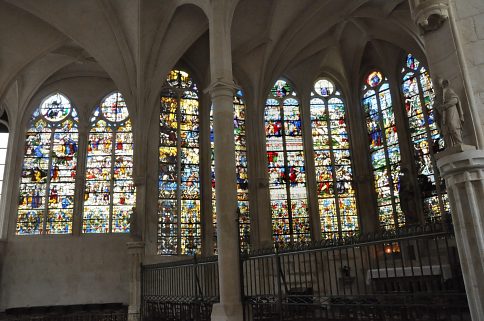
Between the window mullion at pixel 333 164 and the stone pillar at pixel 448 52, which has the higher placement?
the window mullion at pixel 333 164

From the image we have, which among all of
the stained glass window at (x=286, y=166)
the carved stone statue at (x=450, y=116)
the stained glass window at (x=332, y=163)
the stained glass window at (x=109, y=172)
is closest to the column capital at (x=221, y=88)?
the carved stone statue at (x=450, y=116)

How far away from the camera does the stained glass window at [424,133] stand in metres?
16.0

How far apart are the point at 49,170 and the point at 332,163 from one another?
11.5 metres

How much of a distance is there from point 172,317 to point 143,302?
7.87 feet

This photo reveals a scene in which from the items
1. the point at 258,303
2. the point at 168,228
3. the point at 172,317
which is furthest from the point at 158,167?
the point at 258,303

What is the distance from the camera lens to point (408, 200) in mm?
15844

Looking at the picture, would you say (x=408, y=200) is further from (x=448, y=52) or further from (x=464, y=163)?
(x=464, y=163)

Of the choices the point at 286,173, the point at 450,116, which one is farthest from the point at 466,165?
the point at 286,173

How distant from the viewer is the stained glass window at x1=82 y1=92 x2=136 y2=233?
56.4 feet

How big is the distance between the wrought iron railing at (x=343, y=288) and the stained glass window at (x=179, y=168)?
8.88ft

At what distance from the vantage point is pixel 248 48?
54.5 feet

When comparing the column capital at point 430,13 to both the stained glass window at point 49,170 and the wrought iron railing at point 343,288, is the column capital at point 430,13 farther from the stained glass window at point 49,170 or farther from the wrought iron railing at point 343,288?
→ the stained glass window at point 49,170

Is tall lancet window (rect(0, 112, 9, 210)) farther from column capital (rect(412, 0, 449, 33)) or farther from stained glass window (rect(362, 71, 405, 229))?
column capital (rect(412, 0, 449, 33))

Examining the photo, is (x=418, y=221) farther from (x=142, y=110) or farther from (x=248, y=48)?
(x=142, y=110)
